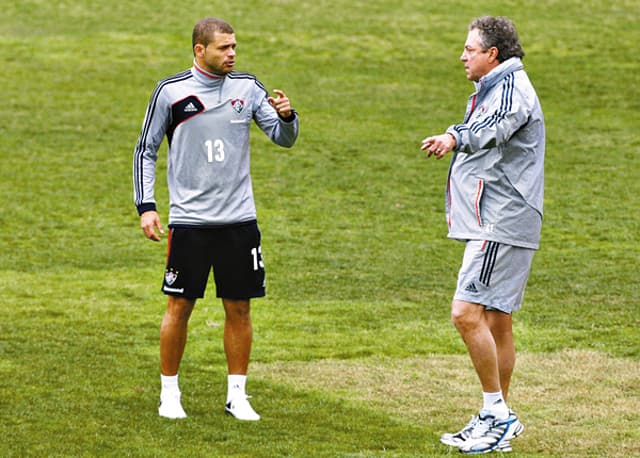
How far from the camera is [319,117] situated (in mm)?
20922

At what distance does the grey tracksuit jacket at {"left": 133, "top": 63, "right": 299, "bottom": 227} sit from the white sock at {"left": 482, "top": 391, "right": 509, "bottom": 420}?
167cm

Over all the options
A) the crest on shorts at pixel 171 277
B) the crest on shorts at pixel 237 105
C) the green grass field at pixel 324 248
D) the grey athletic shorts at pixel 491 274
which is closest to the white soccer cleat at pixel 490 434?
the green grass field at pixel 324 248

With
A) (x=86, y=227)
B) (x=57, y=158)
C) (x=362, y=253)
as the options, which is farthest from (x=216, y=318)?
(x=57, y=158)

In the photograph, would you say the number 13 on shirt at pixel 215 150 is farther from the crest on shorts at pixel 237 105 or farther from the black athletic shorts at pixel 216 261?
the black athletic shorts at pixel 216 261

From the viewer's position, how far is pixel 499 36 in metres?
6.07

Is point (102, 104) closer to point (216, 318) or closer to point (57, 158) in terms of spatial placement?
point (57, 158)

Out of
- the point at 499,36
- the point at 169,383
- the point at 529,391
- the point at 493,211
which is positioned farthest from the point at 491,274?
the point at 169,383

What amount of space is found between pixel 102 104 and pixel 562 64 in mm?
9703

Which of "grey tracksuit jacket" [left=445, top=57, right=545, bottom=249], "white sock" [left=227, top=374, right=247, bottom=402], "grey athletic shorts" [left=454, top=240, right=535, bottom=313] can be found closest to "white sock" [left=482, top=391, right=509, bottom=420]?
"grey athletic shorts" [left=454, top=240, right=535, bottom=313]

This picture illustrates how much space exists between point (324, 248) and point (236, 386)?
6.25 metres

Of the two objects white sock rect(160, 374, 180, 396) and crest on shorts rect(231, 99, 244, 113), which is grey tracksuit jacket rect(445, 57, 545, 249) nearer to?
crest on shorts rect(231, 99, 244, 113)

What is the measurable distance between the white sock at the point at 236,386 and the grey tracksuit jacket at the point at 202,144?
88 cm

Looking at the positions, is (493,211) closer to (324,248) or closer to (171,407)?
(171,407)

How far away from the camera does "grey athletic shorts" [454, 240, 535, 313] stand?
20.0ft
